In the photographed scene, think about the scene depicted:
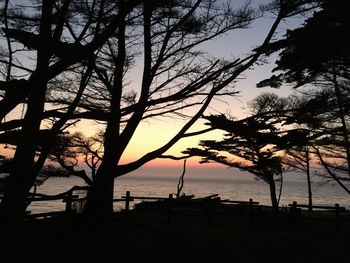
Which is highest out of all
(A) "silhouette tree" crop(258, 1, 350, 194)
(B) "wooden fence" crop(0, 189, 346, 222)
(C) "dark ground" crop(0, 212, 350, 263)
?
(A) "silhouette tree" crop(258, 1, 350, 194)

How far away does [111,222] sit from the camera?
13000 millimetres

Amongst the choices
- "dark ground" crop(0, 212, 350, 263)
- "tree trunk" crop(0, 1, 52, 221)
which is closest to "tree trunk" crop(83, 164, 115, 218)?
"dark ground" crop(0, 212, 350, 263)

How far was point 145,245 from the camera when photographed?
994 centimetres

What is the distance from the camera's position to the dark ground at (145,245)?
27.0 ft

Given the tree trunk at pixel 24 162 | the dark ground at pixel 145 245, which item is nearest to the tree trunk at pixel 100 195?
the dark ground at pixel 145 245

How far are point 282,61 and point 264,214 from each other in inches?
474

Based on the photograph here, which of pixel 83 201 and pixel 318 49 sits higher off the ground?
pixel 318 49

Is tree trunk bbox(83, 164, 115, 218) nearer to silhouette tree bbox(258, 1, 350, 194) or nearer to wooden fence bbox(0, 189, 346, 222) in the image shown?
wooden fence bbox(0, 189, 346, 222)

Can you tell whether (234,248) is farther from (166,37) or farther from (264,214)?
(264,214)

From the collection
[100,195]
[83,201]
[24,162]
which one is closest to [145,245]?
[100,195]

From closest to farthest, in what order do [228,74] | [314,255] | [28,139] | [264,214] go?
1. [28,139]
2. [314,255]
3. [228,74]
4. [264,214]

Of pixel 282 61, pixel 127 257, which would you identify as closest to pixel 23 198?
pixel 127 257

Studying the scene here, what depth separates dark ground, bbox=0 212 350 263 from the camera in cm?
823

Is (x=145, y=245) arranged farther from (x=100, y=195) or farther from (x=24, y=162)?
(x=24, y=162)
